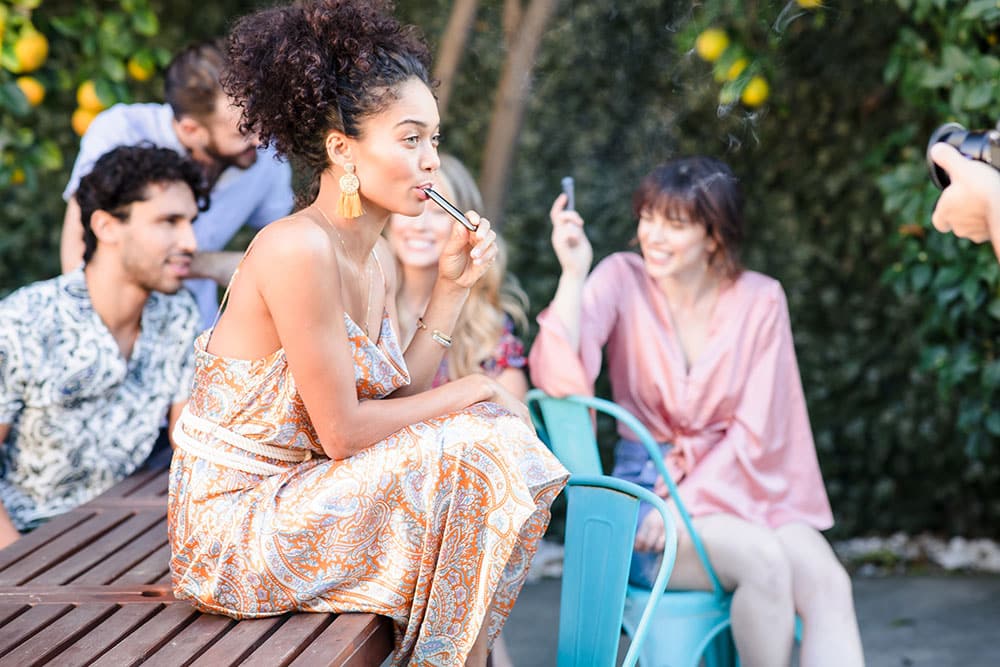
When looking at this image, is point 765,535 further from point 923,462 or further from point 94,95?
point 94,95

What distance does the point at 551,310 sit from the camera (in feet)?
8.72

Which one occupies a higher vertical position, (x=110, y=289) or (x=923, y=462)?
(x=110, y=289)

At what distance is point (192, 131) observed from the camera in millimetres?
3039

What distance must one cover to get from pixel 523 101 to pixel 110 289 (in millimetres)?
1194

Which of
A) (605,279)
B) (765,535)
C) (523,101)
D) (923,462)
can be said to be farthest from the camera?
(923,462)

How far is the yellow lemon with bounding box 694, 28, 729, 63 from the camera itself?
318 centimetres

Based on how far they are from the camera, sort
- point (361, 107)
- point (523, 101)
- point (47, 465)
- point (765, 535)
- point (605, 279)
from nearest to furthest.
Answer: point (361, 107) → point (765, 535) → point (47, 465) → point (605, 279) → point (523, 101)

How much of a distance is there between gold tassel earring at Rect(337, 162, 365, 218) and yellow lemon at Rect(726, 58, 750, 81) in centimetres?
164

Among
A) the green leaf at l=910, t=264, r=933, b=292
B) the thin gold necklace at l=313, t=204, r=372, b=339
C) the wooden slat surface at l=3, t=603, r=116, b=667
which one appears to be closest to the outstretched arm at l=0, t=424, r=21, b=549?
the wooden slat surface at l=3, t=603, r=116, b=667

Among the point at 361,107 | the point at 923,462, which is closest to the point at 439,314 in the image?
the point at 361,107

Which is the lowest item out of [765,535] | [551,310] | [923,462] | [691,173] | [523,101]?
[923,462]

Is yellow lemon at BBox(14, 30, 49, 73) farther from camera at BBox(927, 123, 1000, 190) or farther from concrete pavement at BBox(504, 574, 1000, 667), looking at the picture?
camera at BBox(927, 123, 1000, 190)

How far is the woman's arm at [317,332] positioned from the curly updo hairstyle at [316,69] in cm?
17

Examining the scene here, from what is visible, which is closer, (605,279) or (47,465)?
(47,465)
